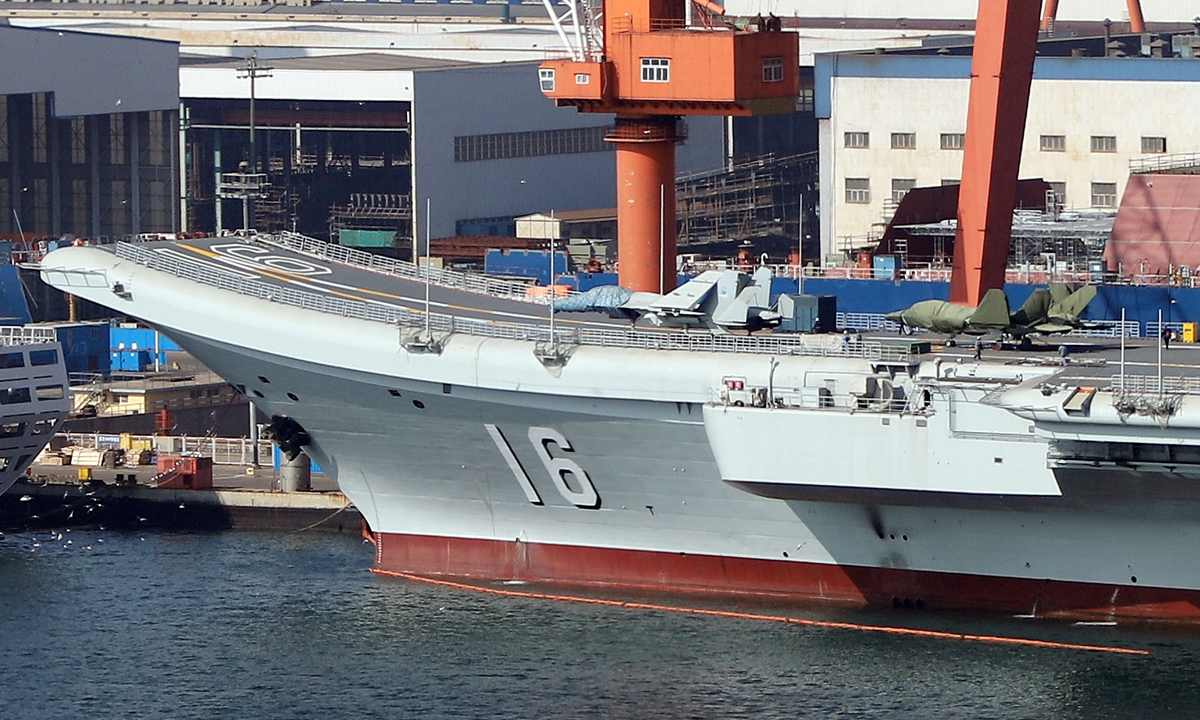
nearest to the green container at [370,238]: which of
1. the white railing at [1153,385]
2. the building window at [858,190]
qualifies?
the building window at [858,190]

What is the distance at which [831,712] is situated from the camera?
3466 cm

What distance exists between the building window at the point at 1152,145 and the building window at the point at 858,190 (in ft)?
26.5

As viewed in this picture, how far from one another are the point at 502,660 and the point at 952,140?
111 ft

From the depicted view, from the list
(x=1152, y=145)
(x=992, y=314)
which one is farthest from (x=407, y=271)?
(x=1152, y=145)

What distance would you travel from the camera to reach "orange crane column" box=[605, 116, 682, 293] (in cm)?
4603

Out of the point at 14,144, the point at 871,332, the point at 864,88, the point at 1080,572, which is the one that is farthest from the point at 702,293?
the point at 14,144

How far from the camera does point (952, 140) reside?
67500 millimetres

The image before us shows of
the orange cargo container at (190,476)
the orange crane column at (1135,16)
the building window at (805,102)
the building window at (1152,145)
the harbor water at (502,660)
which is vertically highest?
the orange crane column at (1135,16)

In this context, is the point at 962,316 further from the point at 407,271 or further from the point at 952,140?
the point at 952,140

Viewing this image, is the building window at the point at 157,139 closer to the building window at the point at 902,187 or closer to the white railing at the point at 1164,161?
the building window at the point at 902,187

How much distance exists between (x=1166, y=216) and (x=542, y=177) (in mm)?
34621

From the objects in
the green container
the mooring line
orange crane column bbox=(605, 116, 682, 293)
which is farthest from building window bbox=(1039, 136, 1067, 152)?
the mooring line

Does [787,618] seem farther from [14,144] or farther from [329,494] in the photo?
[14,144]

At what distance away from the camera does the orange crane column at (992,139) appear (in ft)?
137
